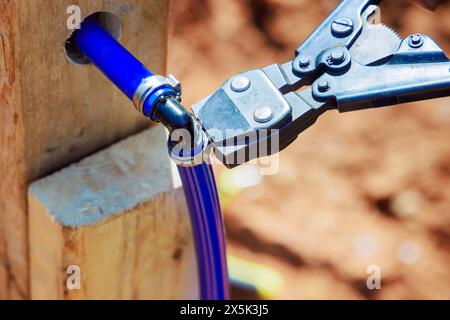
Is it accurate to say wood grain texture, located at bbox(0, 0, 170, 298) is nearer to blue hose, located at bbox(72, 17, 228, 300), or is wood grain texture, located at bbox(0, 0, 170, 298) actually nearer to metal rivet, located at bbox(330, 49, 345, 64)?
blue hose, located at bbox(72, 17, 228, 300)

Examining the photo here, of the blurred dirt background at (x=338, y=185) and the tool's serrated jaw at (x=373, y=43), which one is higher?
the blurred dirt background at (x=338, y=185)

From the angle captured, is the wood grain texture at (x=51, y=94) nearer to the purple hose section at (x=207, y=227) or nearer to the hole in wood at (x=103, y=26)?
the hole in wood at (x=103, y=26)

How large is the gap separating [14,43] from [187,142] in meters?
0.26

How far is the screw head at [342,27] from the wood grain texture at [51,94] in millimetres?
248

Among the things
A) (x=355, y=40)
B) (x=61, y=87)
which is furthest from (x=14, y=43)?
(x=355, y=40)

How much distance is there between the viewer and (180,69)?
214 cm

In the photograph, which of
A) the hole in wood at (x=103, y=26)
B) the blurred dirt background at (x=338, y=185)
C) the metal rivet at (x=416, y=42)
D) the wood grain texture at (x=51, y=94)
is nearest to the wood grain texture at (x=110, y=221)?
the wood grain texture at (x=51, y=94)

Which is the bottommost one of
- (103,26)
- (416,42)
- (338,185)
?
(416,42)

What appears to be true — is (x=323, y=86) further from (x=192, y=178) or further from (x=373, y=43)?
(x=192, y=178)

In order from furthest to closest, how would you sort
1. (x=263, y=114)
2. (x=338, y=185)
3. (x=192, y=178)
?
1. (x=338, y=185)
2. (x=192, y=178)
3. (x=263, y=114)

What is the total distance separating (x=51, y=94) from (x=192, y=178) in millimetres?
225

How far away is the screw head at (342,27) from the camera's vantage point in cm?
97

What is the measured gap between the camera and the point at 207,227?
109 cm

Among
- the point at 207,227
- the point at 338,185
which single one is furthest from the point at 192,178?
the point at 338,185
